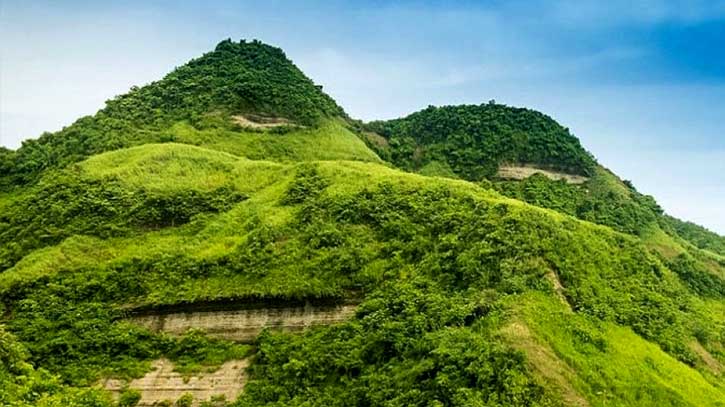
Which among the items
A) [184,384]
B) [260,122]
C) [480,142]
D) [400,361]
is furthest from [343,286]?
[480,142]

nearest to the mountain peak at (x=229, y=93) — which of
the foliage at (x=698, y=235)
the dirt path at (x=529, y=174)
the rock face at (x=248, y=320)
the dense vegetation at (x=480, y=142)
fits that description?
the dense vegetation at (x=480, y=142)

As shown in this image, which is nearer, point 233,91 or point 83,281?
point 83,281

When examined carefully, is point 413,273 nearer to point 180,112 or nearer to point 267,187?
point 267,187

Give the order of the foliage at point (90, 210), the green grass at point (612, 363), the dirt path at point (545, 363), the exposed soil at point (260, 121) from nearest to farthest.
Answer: the dirt path at point (545, 363) < the green grass at point (612, 363) < the foliage at point (90, 210) < the exposed soil at point (260, 121)

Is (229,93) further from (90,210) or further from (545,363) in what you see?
(545,363)

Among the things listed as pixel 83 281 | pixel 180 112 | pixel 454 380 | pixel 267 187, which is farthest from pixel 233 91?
pixel 454 380

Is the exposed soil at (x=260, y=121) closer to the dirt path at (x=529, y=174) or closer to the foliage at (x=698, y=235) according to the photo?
the dirt path at (x=529, y=174)

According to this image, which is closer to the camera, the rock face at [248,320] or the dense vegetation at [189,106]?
the rock face at [248,320]
